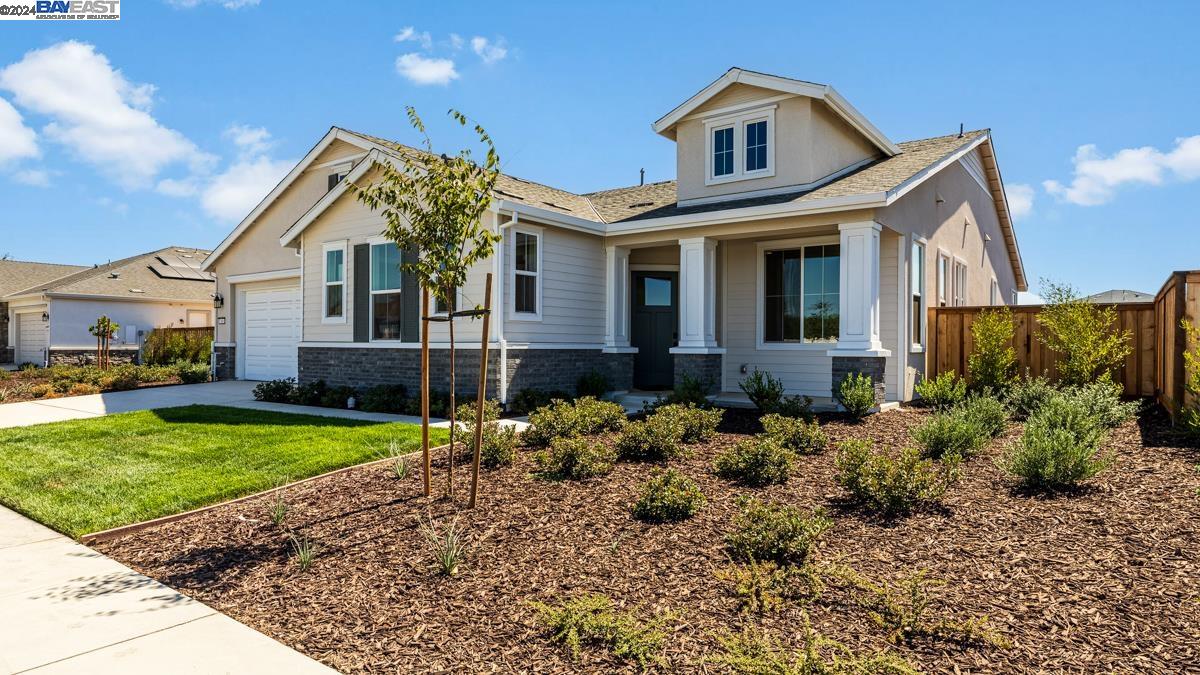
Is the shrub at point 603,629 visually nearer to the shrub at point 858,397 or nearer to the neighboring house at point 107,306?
the shrub at point 858,397

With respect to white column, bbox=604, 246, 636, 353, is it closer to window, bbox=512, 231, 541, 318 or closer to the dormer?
the dormer

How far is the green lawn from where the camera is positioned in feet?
→ 19.6

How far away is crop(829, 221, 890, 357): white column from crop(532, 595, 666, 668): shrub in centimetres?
709

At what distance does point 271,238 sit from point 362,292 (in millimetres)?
6432

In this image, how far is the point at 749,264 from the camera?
40.1 ft

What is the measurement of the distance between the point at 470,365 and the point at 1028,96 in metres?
9.33

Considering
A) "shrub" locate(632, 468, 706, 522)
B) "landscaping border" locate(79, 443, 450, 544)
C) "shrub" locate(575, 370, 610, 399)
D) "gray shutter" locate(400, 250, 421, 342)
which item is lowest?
"landscaping border" locate(79, 443, 450, 544)

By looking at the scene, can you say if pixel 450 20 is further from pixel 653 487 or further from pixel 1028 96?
pixel 1028 96

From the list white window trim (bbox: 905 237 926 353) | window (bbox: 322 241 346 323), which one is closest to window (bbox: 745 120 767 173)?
white window trim (bbox: 905 237 926 353)

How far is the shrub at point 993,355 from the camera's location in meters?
10.0

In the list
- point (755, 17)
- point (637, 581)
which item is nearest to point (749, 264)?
point (755, 17)

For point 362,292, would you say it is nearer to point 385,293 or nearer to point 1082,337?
point 385,293

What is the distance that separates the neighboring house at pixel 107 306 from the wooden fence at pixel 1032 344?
24.4 metres

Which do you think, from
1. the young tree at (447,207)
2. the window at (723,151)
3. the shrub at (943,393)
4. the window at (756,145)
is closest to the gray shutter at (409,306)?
the window at (723,151)
